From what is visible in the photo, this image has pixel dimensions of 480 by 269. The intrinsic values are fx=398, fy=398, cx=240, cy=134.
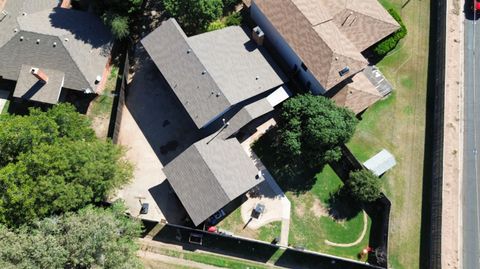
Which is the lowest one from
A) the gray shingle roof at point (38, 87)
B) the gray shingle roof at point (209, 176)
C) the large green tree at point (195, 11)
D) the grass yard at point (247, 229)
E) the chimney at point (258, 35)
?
the grass yard at point (247, 229)

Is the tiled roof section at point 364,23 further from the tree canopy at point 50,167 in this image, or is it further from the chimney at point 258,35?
the tree canopy at point 50,167

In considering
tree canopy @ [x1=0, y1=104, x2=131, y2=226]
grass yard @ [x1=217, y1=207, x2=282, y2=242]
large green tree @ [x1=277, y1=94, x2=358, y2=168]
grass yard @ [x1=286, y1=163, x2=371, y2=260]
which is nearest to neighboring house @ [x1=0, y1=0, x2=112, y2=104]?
tree canopy @ [x1=0, y1=104, x2=131, y2=226]

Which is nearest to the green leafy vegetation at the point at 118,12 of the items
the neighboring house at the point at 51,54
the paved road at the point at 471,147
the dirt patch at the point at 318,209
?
the neighboring house at the point at 51,54

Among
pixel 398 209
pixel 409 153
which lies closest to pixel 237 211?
pixel 398 209

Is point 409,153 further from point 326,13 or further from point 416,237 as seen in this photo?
point 326,13

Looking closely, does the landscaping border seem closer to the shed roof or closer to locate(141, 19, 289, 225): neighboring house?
the shed roof
